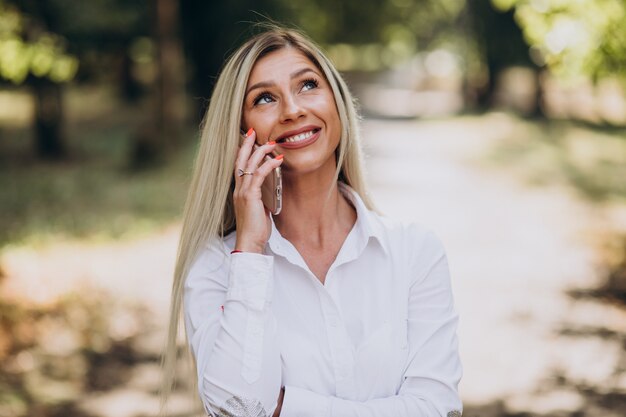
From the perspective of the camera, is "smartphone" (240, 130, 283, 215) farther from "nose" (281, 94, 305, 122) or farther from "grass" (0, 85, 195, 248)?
"grass" (0, 85, 195, 248)

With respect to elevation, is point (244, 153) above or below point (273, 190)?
above

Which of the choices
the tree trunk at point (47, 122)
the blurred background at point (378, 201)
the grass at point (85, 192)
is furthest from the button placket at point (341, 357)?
the tree trunk at point (47, 122)

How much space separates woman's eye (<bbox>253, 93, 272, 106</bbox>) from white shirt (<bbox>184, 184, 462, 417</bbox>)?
445mm

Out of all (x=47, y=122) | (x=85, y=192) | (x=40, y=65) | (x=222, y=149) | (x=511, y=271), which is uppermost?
(x=222, y=149)

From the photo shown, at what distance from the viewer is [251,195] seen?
7.64ft

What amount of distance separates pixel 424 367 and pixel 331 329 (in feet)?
1.04

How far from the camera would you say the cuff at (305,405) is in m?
2.16

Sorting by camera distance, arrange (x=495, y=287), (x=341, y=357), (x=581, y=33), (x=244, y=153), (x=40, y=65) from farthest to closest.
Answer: (x=40, y=65)
(x=495, y=287)
(x=581, y=33)
(x=244, y=153)
(x=341, y=357)

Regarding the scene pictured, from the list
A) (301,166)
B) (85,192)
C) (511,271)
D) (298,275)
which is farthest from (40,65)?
(298,275)

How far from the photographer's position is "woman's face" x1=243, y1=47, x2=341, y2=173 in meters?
2.42

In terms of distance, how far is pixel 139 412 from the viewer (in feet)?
16.9

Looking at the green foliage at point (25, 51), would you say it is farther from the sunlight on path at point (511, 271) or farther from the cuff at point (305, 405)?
the cuff at point (305, 405)

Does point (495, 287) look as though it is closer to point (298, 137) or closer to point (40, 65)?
point (298, 137)

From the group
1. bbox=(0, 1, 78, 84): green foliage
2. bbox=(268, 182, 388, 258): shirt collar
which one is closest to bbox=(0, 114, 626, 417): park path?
bbox=(268, 182, 388, 258): shirt collar
